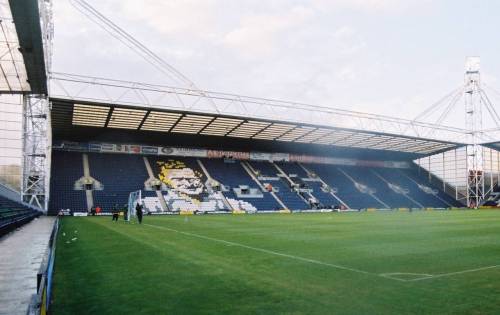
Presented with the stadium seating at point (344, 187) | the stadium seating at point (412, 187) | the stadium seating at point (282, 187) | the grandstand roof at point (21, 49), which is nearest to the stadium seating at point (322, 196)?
the stadium seating at point (344, 187)

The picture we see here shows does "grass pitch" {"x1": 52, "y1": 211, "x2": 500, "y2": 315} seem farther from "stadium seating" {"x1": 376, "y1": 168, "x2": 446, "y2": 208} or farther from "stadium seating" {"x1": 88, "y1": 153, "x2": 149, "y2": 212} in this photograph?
"stadium seating" {"x1": 376, "y1": 168, "x2": 446, "y2": 208}

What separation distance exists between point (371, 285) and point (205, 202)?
46904 mm

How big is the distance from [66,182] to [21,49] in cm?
3143

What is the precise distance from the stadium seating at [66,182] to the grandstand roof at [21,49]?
58.0 ft

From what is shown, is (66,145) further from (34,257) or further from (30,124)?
(34,257)

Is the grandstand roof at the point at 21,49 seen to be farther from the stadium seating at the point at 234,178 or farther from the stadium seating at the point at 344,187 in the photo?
the stadium seating at the point at 344,187

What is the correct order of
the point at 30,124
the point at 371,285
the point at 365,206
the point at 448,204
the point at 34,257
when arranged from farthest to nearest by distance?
the point at 448,204 < the point at 365,206 < the point at 30,124 < the point at 34,257 < the point at 371,285

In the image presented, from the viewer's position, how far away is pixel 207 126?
5444 centimetres

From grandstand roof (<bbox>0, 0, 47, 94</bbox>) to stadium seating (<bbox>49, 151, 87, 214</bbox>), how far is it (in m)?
17.7

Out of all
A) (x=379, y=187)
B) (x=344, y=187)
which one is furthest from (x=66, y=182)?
(x=379, y=187)

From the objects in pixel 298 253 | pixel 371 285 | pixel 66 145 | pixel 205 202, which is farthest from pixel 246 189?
pixel 371 285

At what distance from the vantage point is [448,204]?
73438 mm

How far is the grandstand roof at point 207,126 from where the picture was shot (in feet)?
152

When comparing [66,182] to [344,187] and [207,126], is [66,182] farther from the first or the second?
[344,187]
